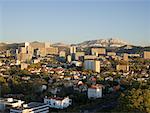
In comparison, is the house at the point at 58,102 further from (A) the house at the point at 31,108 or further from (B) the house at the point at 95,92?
(B) the house at the point at 95,92

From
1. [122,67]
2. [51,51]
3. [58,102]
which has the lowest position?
[58,102]

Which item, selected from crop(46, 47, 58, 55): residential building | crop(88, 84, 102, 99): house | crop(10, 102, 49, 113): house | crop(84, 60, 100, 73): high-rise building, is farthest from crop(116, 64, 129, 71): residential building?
crop(46, 47, 58, 55): residential building

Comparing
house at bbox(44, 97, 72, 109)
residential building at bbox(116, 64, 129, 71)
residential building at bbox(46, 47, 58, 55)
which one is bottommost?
house at bbox(44, 97, 72, 109)

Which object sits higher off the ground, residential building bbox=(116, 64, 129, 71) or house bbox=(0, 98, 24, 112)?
residential building bbox=(116, 64, 129, 71)

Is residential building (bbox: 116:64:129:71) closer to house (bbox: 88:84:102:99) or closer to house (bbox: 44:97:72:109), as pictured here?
house (bbox: 88:84:102:99)

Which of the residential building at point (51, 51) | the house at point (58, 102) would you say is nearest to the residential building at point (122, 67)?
the house at point (58, 102)

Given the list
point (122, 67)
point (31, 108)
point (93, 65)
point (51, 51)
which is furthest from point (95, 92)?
point (51, 51)

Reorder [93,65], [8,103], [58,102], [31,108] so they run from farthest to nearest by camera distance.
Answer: [93,65] → [58,102] → [8,103] → [31,108]

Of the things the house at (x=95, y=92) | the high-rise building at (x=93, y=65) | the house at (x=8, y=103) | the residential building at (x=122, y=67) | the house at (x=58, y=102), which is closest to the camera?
the house at (x=8, y=103)

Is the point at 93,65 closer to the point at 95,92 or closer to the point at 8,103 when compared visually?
the point at 95,92
